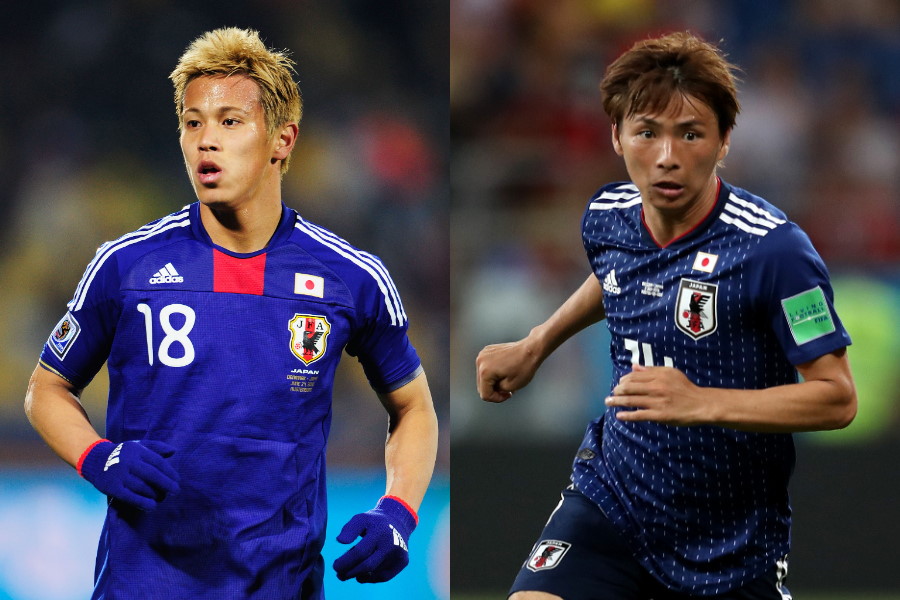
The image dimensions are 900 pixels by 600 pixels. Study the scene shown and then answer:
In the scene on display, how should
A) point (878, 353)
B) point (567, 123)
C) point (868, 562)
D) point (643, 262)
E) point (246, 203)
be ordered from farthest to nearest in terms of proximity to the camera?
1. point (567, 123)
2. point (878, 353)
3. point (868, 562)
4. point (643, 262)
5. point (246, 203)

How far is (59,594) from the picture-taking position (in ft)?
18.1

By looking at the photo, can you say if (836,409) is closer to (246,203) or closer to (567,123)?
(246,203)

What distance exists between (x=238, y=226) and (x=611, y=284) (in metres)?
1.11

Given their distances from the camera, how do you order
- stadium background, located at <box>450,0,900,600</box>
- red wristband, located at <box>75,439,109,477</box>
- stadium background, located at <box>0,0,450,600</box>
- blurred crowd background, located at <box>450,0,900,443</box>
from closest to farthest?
red wristband, located at <box>75,439,109,477</box> → stadium background, located at <box>450,0,900,600</box> → blurred crowd background, located at <box>450,0,900,443</box> → stadium background, located at <box>0,0,450,600</box>

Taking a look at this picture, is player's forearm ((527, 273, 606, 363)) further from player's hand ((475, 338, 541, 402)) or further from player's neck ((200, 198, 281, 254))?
player's neck ((200, 198, 281, 254))

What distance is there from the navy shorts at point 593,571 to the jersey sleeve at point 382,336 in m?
0.63

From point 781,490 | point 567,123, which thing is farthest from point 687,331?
point 567,123

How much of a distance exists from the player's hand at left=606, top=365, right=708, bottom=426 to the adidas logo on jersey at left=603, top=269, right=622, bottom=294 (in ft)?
2.04

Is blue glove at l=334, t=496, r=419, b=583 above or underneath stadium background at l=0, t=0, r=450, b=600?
underneath

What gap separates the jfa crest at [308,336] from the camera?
293 cm

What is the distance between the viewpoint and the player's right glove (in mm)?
2654

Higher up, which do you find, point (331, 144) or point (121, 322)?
point (331, 144)

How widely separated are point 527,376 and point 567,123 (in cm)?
510

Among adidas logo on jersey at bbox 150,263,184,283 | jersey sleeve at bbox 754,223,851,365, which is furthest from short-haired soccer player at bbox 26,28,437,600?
jersey sleeve at bbox 754,223,851,365
